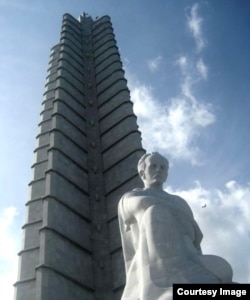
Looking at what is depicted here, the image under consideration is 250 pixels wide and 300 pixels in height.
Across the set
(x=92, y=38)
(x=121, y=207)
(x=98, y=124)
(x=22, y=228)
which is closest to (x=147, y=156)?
(x=121, y=207)

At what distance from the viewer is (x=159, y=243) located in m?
4.06

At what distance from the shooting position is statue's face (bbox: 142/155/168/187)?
5129 mm

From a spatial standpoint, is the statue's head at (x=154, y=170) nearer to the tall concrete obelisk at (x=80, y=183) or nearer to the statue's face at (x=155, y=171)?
the statue's face at (x=155, y=171)

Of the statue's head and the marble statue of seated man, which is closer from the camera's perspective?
the marble statue of seated man

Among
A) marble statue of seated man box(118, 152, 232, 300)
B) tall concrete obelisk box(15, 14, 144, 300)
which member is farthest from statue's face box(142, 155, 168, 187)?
tall concrete obelisk box(15, 14, 144, 300)

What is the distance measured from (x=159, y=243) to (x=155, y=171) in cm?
129

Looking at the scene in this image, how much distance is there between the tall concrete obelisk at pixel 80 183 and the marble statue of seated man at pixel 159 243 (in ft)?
18.6

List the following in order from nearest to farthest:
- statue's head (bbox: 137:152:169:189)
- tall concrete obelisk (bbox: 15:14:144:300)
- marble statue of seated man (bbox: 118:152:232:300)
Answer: marble statue of seated man (bbox: 118:152:232:300)
statue's head (bbox: 137:152:169:189)
tall concrete obelisk (bbox: 15:14:144:300)

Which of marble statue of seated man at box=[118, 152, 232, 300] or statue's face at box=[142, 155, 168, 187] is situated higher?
statue's face at box=[142, 155, 168, 187]

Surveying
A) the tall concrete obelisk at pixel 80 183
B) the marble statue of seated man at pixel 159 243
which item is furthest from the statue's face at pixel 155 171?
the tall concrete obelisk at pixel 80 183

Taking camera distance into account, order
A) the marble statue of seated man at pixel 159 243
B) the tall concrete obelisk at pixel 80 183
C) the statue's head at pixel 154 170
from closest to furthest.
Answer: the marble statue of seated man at pixel 159 243, the statue's head at pixel 154 170, the tall concrete obelisk at pixel 80 183

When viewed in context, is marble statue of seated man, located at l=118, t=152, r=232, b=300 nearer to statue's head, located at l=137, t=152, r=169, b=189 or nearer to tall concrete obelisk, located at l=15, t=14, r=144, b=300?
statue's head, located at l=137, t=152, r=169, b=189

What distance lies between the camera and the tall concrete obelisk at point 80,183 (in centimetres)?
1101

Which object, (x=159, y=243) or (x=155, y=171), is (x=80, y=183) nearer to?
(x=155, y=171)
